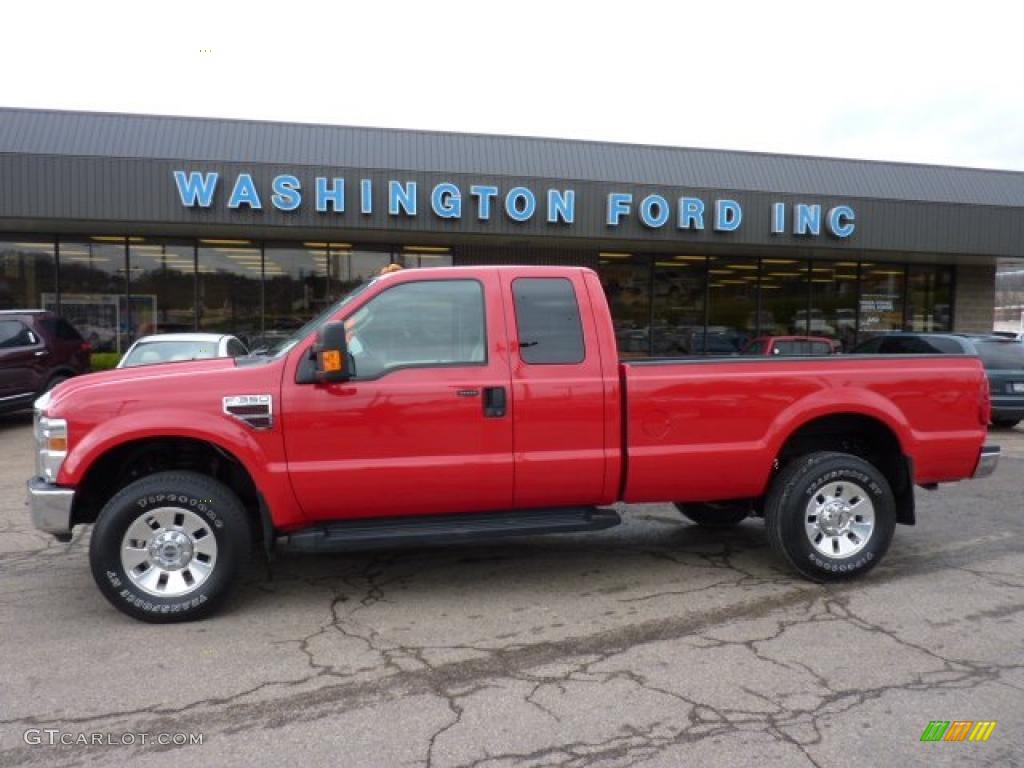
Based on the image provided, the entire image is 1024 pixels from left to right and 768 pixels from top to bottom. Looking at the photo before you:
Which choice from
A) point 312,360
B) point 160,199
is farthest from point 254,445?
point 160,199

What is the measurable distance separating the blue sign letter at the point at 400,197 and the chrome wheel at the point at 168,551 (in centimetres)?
1194

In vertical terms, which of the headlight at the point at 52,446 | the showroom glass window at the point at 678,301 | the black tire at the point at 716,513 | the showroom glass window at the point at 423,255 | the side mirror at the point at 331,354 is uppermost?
the showroom glass window at the point at 423,255

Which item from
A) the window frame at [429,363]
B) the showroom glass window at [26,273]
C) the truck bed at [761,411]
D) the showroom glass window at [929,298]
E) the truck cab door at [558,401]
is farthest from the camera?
the showroom glass window at [929,298]

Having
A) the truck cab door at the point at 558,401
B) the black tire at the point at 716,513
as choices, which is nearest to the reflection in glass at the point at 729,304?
the black tire at the point at 716,513

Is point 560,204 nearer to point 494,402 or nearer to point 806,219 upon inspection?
point 806,219

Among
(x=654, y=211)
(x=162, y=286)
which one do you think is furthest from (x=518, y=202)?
(x=162, y=286)

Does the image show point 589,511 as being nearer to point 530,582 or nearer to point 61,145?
point 530,582

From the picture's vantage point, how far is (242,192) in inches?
597

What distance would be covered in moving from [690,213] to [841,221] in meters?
3.68

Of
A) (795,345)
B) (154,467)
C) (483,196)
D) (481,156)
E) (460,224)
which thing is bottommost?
(154,467)

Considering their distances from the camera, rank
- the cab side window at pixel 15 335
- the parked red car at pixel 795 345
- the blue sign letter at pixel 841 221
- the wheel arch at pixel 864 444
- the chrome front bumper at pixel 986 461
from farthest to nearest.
→ the blue sign letter at pixel 841 221 → the parked red car at pixel 795 345 → the cab side window at pixel 15 335 → the chrome front bumper at pixel 986 461 → the wheel arch at pixel 864 444

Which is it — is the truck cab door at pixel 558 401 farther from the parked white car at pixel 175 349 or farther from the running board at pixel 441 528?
the parked white car at pixel 175 349

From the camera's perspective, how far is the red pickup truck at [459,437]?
454 centimetres

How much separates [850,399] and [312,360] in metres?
3.38
